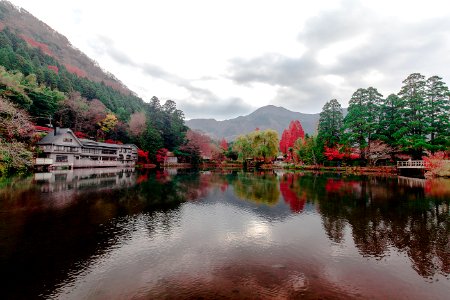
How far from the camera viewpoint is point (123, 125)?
65688mm

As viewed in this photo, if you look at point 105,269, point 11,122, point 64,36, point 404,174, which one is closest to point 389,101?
point 404,174

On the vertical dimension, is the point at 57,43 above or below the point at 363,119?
above

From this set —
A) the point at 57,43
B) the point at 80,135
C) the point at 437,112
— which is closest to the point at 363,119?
the point at 437,112

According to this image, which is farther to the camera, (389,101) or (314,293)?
(389,101)

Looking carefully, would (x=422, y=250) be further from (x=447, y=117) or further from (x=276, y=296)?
(x=447, y=117)

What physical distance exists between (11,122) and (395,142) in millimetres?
56957

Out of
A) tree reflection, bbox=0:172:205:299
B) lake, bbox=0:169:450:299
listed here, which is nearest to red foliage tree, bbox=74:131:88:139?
tree reflection, bbox=0:172:205:299

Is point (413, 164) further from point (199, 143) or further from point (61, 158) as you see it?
point (61, 158)

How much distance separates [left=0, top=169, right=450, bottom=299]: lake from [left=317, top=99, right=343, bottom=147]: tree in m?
37.3

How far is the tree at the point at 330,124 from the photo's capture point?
174 ft

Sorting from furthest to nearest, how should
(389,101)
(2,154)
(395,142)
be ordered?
(389,101) → (395,142) → (2,154)

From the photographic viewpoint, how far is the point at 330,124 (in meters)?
54.6

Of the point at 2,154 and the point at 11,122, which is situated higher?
the point at 11,122

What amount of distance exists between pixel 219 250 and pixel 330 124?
5218 centimetres
